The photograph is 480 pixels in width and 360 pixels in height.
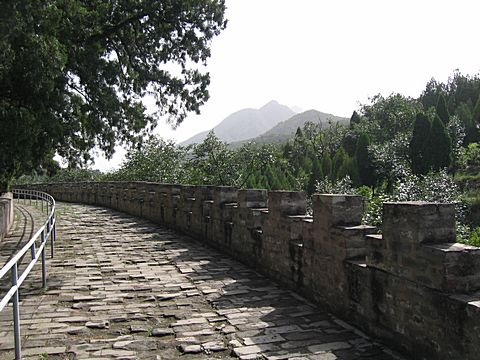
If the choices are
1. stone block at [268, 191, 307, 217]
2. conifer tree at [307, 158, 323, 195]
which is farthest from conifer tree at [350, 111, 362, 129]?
stone block at [268, 191, 307, 217]

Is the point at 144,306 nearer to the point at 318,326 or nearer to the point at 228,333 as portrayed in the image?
the point at 228,333

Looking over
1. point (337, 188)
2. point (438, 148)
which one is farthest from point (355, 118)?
point (337, 188)

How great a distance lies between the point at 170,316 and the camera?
4969mm

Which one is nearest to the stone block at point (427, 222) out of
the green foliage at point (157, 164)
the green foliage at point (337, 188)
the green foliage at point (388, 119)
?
the green foliage at point (337, 188)

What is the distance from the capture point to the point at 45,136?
9.20 meters

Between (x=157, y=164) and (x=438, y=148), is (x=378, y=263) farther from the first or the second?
(x=438, y=148)

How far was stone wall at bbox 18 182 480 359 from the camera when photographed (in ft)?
11.0

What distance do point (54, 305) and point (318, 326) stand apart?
10.6ft

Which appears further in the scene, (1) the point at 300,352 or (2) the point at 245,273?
(2) the point at 245,273

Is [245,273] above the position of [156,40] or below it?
below

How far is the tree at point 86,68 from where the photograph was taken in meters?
8.04

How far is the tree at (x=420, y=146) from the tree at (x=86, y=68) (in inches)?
1127

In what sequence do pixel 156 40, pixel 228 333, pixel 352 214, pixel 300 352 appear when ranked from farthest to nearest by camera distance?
pixel 156 40, pixel 352 214, pixel 228 333, pixel 300 352

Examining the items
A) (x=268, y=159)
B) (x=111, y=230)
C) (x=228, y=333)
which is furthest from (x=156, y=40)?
(x=268, y=159)
